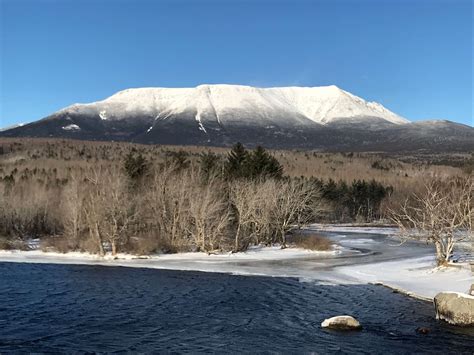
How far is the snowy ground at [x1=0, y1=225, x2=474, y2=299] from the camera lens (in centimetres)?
4059

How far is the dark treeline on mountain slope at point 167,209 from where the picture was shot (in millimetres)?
62119

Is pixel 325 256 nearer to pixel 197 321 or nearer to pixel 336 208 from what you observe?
pixel 197 321

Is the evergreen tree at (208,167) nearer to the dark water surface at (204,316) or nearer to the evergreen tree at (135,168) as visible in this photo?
the evergreen tree at (135,168)

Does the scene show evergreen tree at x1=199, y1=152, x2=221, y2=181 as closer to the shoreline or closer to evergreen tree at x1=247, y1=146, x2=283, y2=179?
evergreen tree at x1=247, y1=146, x2=283, y2=179

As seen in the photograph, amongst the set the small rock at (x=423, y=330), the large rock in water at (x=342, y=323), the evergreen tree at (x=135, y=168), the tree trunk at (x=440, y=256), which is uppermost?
the evergreen tree at (x=135, y=168)

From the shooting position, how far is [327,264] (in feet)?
177

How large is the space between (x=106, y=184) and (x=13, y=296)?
30.3m

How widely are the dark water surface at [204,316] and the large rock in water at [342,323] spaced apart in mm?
427

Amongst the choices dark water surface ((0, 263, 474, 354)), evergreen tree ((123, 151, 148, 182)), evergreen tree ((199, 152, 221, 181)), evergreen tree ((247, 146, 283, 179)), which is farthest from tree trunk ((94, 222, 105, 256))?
evergreen tree ((247, 146, 283, 179))

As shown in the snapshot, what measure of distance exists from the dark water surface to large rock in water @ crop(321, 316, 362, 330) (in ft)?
1.40

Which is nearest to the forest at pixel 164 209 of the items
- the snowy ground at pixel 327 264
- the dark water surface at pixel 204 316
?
the snowy ground at pixel 327 264

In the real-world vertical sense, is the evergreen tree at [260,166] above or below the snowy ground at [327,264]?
above

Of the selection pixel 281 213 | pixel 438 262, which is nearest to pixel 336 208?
pixel 281 213

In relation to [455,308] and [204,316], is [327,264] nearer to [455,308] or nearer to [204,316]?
[455,308]
